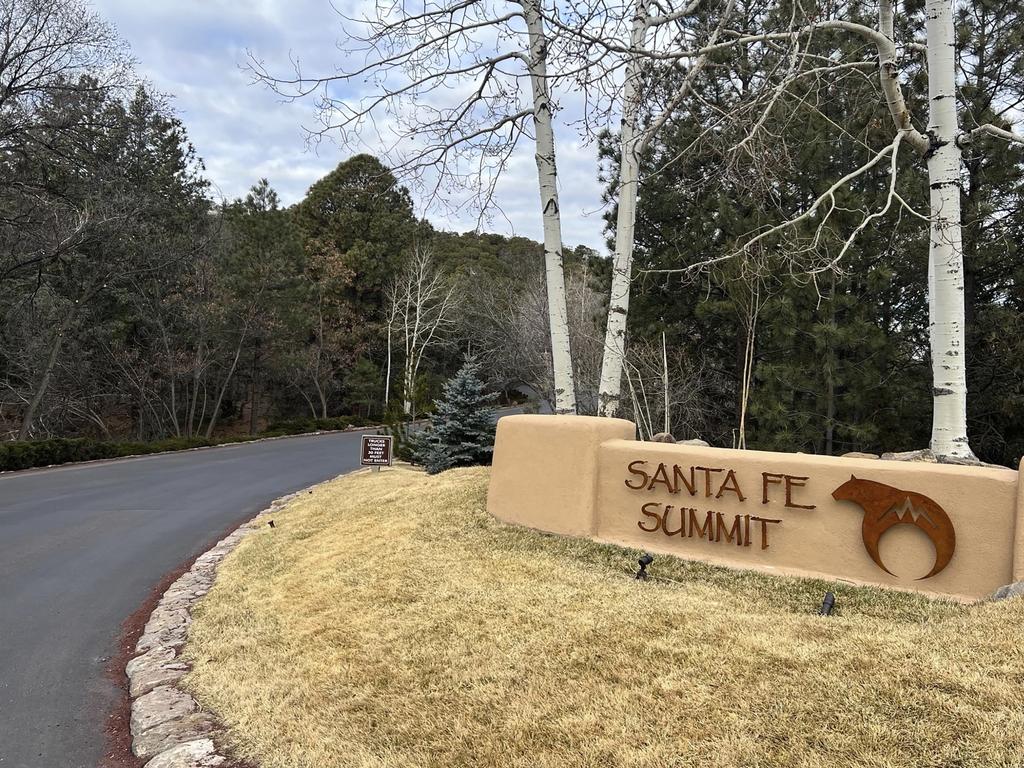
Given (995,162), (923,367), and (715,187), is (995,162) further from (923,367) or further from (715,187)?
(715,187)

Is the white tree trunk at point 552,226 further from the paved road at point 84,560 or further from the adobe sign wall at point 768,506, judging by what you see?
the paved road at point 84,560

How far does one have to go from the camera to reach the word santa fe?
16.2 feet

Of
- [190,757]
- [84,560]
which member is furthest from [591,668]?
[84,560]

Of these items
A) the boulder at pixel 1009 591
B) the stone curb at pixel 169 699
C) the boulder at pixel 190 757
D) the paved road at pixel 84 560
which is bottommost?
the paved road at pixel 84 560

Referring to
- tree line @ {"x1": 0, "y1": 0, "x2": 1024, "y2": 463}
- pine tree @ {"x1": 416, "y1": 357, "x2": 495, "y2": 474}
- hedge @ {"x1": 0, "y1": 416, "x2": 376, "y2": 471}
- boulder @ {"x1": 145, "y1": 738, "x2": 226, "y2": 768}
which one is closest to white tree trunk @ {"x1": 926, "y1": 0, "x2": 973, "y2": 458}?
tree line @ {"x1": 0, "y1": 0, "x2": 1024, "y2": 463}

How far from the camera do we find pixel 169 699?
152 inches

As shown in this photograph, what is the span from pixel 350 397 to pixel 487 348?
26.9 ft

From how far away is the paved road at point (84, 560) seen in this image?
378cm

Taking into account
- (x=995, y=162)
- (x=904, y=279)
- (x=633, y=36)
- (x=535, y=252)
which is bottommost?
(x=904, y=279)

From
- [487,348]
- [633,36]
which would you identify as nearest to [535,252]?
[487,348]

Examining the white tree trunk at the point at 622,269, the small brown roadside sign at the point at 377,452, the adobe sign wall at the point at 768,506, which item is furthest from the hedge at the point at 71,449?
the white tree trunk at the point at 622,269

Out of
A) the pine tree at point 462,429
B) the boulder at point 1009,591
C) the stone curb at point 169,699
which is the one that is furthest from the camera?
the pine tree at point 462,429

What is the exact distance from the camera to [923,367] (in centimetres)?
1045

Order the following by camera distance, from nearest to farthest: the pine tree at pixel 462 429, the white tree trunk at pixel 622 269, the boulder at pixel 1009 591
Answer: the boulder at pixel 1009 591
the white tree trunk at pixel 622 269
the pine tree at pixel 462 429
